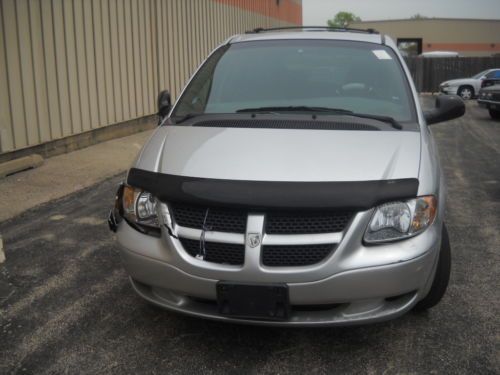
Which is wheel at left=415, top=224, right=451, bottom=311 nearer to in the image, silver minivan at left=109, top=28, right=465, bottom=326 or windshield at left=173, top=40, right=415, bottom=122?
silver minivan at left=109, top=28, right=465, bottom=326

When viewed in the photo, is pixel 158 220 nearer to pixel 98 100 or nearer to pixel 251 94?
pixel 251 94

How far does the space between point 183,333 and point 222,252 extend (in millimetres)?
794

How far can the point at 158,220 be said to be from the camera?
3.02 meters

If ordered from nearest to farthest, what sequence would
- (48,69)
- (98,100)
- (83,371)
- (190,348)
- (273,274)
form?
(273,274)
(83,371)
(190,348)
(48,69)
(98,100)

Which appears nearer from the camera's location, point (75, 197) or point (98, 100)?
point (75, 197)

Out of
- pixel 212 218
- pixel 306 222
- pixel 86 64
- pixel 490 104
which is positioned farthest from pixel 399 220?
pixel 490 104

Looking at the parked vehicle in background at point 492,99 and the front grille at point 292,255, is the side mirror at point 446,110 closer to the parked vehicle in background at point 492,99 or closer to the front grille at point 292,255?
the front grille at point 292,255

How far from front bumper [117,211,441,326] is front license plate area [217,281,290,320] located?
34 mm

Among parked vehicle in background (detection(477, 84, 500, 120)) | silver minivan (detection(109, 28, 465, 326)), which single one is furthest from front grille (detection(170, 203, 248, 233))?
parked vehicle in background (detection(477, 84, 500, 120))

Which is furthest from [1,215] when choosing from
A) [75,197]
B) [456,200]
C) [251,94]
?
[456,200]

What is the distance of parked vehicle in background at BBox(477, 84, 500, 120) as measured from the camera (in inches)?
614

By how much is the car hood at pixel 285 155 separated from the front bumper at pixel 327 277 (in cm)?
34

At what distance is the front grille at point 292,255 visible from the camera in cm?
279

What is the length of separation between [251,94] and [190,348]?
75.6 inches
